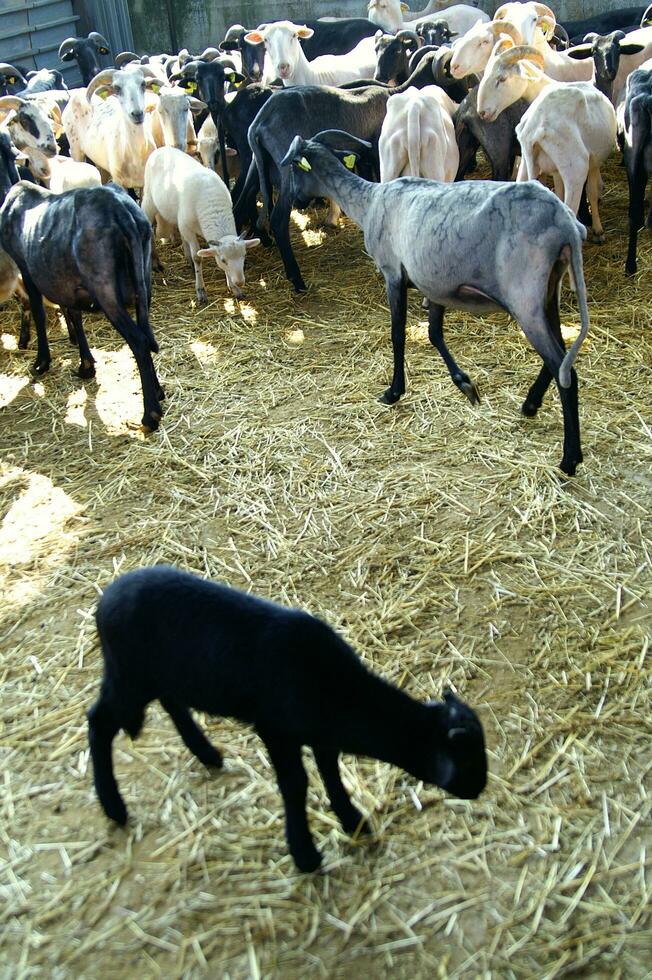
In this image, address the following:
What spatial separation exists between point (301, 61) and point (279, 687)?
8.79m

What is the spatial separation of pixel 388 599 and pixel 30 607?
168 centimetres

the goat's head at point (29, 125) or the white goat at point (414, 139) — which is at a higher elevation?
the goat's head at point (29, 125)

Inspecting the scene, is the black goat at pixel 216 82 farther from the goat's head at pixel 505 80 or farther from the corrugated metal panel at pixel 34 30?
the corrugated metal panel at pixel 34 30

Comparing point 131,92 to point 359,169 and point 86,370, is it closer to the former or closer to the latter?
point 359,169

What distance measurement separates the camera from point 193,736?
2.76m

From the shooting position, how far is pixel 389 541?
13.0 feet

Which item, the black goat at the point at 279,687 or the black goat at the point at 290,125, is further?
the black goat at the point at 290,125

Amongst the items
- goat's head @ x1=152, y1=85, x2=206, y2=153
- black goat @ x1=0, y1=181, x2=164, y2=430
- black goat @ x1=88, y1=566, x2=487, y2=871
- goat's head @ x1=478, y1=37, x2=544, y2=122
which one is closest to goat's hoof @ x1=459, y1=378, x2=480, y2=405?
black goat @ x1=0, y1=181, x2=164, y2=430

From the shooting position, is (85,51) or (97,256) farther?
(85,51)

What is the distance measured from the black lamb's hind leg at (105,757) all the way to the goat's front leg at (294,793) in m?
0.59

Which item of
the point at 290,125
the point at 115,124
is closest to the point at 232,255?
the point at 290,125

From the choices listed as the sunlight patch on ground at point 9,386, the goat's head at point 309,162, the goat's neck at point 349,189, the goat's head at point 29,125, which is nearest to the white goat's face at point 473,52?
the goat's head at point 309,162

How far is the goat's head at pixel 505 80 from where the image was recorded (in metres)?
6.88

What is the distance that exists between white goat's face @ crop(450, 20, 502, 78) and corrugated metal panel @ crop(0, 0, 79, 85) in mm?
8752
